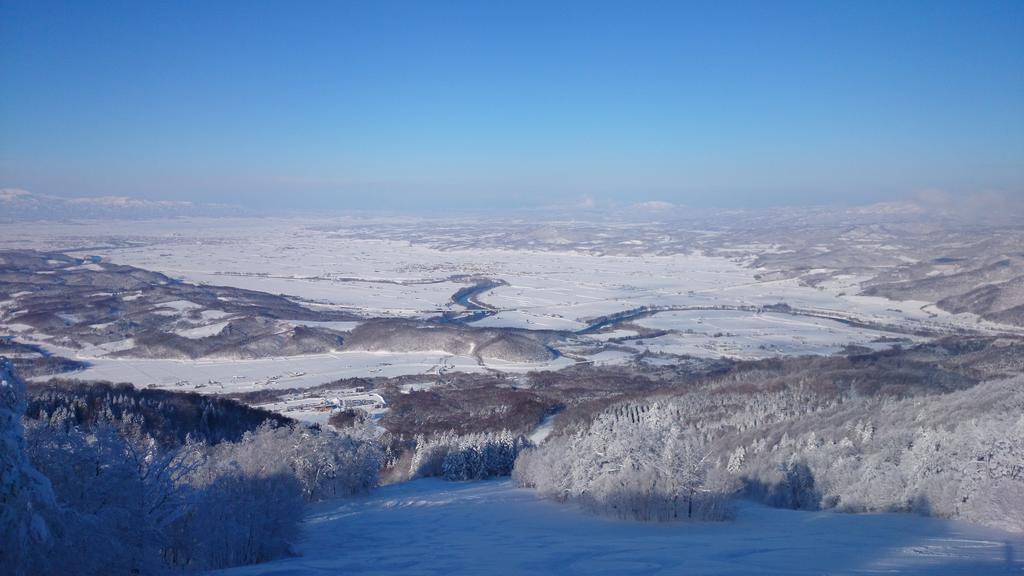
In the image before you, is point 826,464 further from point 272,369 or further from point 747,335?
point 747,335

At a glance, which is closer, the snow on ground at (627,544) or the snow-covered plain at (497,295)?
the snow on ground at (627,544)

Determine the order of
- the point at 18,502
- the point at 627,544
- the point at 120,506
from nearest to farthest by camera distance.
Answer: the point at 18,502, the point at 120,506, the point at 627,544

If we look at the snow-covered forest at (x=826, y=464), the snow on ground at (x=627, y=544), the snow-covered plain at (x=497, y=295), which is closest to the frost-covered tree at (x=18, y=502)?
the snow on ground at (x=627, y=544)

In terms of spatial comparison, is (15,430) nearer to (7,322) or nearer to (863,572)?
(863,572)

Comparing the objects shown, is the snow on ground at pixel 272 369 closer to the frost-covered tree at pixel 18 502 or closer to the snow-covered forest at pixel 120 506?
the snow-covered forest at pixel 120 506

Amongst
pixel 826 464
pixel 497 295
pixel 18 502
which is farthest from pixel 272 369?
pixel 18 502

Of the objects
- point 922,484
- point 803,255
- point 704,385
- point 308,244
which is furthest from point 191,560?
point 308,244

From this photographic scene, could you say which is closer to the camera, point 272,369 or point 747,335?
point 272,369

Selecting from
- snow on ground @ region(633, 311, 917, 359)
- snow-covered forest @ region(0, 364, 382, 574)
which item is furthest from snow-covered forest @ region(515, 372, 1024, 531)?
snow on ground @ region(633, 311, 917, 359)

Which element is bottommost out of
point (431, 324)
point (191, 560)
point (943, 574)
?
point (431, 324)
